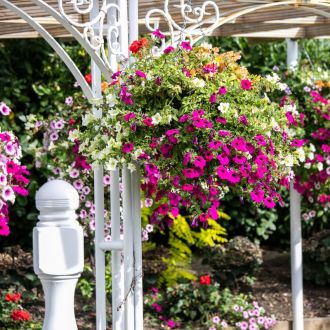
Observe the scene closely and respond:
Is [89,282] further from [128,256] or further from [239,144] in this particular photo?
[239,144]

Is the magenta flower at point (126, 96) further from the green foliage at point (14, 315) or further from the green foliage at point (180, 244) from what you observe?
the green foliage at point (180, 244)

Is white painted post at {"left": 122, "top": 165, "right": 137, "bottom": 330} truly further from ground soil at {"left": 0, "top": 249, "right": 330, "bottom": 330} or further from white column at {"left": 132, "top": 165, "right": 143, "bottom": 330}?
ground soil at {"left": 0, "top": 249, "right": 330, "bottom": 330}

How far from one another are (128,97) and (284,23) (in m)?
2.10

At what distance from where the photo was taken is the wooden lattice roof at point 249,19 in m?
4.55

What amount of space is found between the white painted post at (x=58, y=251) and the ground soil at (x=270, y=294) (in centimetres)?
355

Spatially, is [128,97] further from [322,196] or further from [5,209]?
[322,196]

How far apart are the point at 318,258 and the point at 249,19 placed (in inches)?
85.6

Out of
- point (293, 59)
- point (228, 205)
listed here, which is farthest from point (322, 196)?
point (228, 205)

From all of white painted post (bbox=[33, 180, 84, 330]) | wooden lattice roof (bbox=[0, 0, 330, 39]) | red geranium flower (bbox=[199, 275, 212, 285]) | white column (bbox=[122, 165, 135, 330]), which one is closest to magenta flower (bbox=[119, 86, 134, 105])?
white column (bbox=[122, 165, 135, 330])

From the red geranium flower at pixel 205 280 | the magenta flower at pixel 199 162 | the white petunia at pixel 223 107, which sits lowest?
the red geranium flower at pixel 205 280

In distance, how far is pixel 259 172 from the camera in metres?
3.61

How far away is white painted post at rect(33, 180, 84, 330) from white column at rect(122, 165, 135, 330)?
1.61 m

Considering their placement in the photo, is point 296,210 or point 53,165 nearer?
point 53,165

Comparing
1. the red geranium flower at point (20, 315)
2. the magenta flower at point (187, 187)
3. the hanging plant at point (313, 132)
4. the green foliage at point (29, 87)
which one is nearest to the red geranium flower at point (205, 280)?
the hanging plant at point (313, 132)
